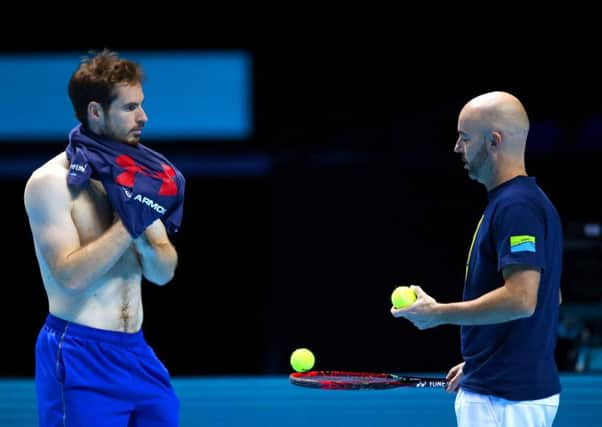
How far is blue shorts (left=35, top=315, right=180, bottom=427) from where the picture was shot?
2564mm

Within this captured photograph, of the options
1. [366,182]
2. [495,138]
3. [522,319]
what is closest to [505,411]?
[522,319]

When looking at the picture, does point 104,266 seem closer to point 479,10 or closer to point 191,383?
point 191,383

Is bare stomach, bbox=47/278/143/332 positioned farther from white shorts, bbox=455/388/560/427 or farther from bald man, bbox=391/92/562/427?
white shorts, bbox=455/388/560/427

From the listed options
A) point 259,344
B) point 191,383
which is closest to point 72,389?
point 191,383

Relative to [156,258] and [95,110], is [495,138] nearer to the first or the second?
[156,258]

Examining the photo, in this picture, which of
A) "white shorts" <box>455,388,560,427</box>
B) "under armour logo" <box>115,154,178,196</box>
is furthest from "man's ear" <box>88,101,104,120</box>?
Answer: "white shorts" <box>455,388,560,427</box>

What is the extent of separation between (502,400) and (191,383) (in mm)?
3578

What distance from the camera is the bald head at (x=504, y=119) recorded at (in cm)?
259

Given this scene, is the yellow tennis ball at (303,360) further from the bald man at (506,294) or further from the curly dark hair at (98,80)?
the curly dark hair at (98,80)

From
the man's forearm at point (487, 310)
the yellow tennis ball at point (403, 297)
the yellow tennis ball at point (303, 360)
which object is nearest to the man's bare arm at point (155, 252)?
the yellow tennis ball at point (403, 297)

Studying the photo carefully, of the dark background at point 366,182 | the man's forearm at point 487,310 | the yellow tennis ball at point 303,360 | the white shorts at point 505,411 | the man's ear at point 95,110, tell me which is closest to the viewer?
the man's forearm at point 487,310

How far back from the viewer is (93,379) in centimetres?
258

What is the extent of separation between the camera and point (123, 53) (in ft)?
23.0

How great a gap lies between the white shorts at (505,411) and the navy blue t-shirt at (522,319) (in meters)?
0.02
